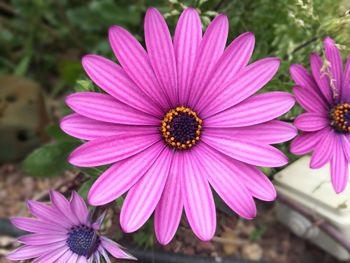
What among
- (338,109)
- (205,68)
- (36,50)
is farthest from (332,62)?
(36,50)

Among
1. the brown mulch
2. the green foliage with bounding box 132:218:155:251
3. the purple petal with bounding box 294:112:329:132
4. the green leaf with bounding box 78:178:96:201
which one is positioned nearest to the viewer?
the purple petal with bounding box 294:112:329:132

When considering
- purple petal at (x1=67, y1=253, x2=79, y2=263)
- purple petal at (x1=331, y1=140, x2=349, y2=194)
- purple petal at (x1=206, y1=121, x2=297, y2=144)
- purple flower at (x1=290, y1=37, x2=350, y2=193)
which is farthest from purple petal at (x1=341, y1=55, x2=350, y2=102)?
purple petal at (x1=67, y1=253, x2=79, y2=263)

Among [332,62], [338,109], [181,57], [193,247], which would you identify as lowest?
[193,247]

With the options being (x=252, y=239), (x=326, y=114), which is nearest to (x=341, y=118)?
(x=326, y=114)

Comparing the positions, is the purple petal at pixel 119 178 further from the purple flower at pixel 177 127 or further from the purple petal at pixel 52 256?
the purple petal at pixel 52 256

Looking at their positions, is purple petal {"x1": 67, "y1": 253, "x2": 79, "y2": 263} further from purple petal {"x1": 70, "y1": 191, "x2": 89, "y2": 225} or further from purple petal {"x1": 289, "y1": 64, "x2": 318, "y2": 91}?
purple petal {"x1": 289, "y1": 64, "x2": 318, "y2": 91}

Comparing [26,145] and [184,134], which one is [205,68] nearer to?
[184,134]
